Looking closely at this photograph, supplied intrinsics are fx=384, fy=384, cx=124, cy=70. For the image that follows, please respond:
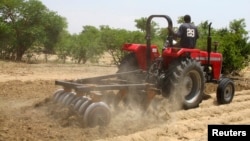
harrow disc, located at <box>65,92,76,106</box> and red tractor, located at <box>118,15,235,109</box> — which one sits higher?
red tractor, located at <box>118,15,235,109</box>

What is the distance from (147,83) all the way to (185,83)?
3.26ft

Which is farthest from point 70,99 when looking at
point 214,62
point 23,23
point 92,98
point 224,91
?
point 23,23

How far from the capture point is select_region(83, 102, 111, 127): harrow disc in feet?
20.2

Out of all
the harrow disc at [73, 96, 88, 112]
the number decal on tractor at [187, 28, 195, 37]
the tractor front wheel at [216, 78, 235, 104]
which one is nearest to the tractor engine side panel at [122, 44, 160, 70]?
the number decal on tractor at [187, 28, 195, 37]

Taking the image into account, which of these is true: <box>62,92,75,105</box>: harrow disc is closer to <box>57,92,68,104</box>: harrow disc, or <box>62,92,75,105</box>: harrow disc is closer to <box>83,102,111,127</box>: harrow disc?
<box>57,92,68,104</box>: harrow disc

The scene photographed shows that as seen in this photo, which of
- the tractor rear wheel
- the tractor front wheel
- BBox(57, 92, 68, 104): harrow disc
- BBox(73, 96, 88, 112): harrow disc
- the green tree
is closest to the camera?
BBox(73, 96, 88, 112): harrow disc

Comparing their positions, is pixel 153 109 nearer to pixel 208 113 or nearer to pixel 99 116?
pixel 208 113

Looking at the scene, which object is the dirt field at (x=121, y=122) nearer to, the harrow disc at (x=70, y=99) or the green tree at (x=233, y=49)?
the harrow disc at (x=70, y=99)

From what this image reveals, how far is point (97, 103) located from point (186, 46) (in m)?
2.99

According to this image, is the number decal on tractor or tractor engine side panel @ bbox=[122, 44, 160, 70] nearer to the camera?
the number decal on tractor

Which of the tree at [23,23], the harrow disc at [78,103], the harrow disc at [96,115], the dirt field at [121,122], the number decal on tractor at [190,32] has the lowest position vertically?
the dirt field at [121,122]

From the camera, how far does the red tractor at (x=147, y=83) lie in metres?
6.50

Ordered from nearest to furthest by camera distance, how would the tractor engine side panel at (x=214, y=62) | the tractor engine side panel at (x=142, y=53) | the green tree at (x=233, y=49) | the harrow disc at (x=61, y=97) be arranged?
the harrow disc at (x=61, y=97) → the tractor engine side panel at (x=142, y=53) → the tractor engine side panel at (x=214, y=62) → the green tree at (x=233, y=49)

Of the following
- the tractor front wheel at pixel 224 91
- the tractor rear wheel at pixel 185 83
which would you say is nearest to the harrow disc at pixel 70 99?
the tractor rear wheel at pixel 185 83
